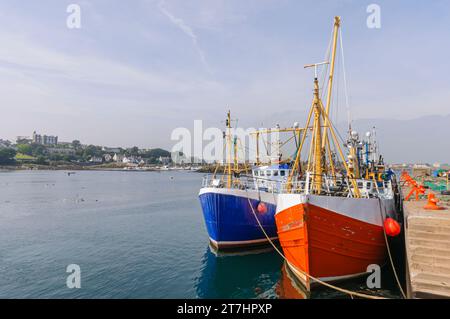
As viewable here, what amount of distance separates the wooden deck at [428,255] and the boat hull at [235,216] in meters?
9.62

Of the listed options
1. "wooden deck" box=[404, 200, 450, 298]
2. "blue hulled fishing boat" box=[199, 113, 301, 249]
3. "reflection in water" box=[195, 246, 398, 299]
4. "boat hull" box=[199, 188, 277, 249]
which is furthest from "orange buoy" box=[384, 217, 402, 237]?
"boat hull" box=[199, 188, 277, 249]

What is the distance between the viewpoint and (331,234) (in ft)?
41.5

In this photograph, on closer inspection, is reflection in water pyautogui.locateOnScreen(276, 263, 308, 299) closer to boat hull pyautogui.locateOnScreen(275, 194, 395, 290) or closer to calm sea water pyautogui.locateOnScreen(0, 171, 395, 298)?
calm sea water pyautogui.locateOnScreen(0, 171, 395, 298)

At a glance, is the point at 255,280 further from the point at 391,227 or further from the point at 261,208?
the point at 391,227

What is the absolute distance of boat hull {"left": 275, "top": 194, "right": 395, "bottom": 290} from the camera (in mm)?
12352

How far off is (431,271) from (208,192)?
12918mm

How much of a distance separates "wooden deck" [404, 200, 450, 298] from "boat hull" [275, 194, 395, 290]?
2.04 m

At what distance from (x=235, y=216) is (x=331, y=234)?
7830 millimetres

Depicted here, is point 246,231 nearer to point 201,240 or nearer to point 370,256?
point 201,240

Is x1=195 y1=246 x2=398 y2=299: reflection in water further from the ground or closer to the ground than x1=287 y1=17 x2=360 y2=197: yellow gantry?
closer to the ground

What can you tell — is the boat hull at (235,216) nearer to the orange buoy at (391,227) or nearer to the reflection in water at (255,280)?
the reflection in water at (255,280)

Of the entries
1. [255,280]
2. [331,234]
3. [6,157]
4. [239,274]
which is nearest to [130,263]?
[239,274]

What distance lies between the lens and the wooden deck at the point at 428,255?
8.20 m
